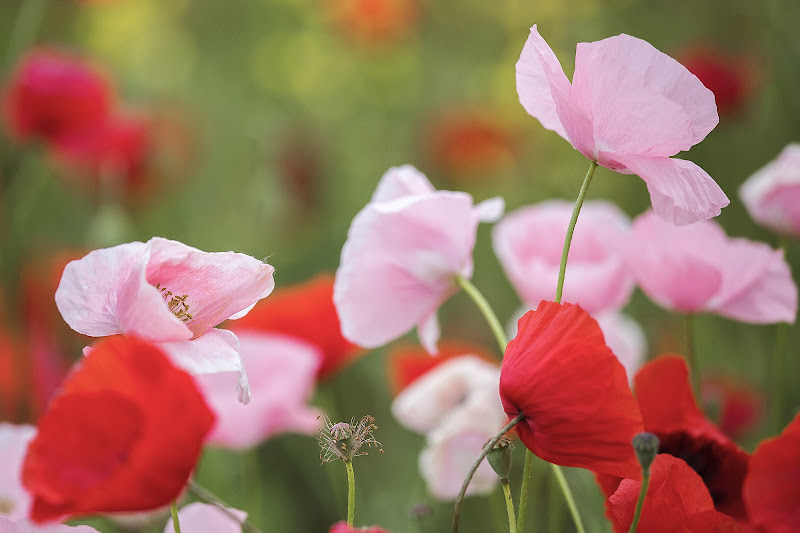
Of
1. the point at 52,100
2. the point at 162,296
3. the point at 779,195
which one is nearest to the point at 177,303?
the point at 162,296

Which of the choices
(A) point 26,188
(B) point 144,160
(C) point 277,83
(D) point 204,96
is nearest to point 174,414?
(A) point 26,188

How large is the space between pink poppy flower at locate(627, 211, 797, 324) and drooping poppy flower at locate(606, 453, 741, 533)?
100 mm

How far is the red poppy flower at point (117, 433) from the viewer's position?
0.68 ft

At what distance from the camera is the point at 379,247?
320 millimetres

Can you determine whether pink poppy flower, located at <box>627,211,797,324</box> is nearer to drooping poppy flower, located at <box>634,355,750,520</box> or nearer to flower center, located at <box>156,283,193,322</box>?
drooping poppy flower, located at <box>634,355,750,520</box>

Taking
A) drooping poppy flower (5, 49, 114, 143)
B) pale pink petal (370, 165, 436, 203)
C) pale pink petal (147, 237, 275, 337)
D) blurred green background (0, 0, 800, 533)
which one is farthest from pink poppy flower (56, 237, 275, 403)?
drooping poppy flower (5, 49, 114, 143)

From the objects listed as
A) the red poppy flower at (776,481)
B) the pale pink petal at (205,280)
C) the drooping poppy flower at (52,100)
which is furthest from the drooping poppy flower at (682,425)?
the drooping poppy flower at (52,100)

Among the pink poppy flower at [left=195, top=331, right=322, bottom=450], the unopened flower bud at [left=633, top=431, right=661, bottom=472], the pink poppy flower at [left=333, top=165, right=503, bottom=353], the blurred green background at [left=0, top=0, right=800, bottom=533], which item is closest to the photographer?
the unopened flower bud at [left=633, top=431, right=661, bottom=472]

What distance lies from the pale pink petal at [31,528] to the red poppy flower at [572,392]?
12cm

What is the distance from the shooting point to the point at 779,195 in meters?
0.35

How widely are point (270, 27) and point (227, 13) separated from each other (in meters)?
0.18

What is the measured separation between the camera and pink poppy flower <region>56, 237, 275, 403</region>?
0.22 m

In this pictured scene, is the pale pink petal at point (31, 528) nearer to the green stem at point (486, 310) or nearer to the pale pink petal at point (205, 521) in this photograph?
the pale pink petal at point (205, 521)

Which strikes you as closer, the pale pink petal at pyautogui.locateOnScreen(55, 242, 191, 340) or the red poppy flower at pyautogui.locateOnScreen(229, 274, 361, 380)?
the pale pink petal at pyautogui.locateOnScreen(55, 242, 191, 340)
